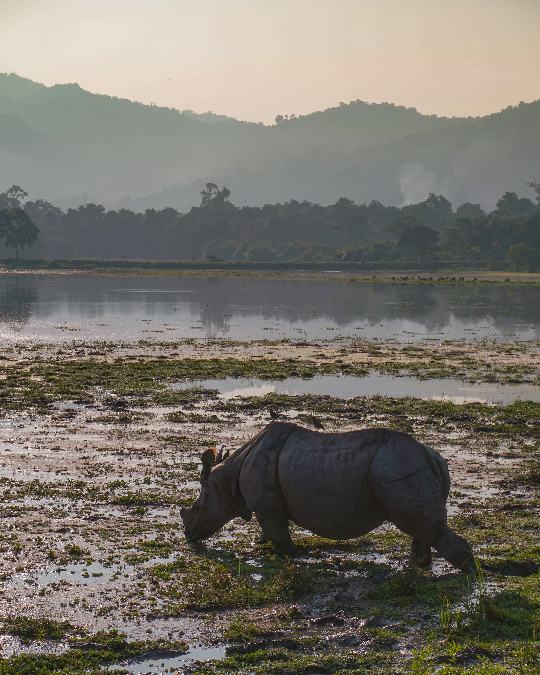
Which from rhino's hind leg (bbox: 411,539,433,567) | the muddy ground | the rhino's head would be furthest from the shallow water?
rhino's hind leg (bbox: 411,539,433,567)

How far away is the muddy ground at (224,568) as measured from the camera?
968 cm

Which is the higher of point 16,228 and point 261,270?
point 16,228

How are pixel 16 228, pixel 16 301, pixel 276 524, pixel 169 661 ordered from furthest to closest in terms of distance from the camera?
pixel 16 228 → pixel 16 301 → pixel 276 524 → pixel 169 661

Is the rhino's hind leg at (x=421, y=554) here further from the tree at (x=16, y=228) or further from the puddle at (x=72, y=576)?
the tree at (x=16, y=228)

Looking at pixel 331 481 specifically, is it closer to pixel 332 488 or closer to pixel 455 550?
pixel 332 488

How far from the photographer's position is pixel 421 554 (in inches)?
479

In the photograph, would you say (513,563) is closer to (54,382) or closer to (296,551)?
(296,551)

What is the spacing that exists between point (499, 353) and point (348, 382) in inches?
400

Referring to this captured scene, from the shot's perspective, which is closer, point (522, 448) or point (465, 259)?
point (522, 448)

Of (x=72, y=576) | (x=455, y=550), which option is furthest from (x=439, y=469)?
(x=72, y=576)

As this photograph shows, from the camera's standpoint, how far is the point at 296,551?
13.1 meters

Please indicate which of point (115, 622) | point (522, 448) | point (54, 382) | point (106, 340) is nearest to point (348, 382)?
point (54, 382)

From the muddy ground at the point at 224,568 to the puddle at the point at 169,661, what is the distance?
2 cm

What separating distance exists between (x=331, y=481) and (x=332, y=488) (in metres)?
0.08
